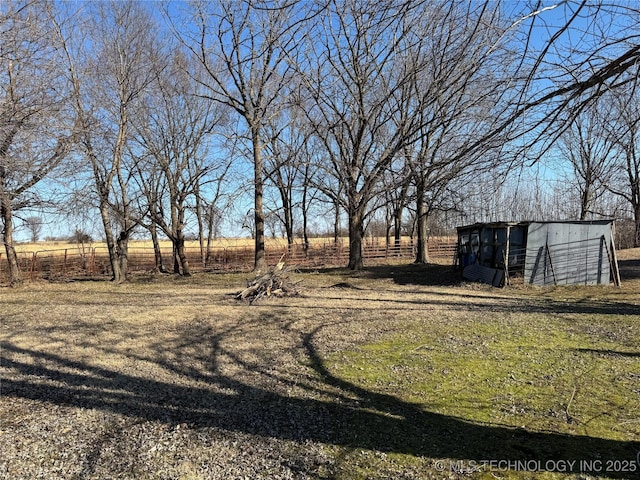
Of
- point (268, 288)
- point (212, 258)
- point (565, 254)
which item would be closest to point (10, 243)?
point (268, 288)

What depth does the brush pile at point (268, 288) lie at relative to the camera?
37.1ft

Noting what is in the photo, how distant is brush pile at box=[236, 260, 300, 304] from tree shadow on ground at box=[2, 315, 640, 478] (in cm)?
495

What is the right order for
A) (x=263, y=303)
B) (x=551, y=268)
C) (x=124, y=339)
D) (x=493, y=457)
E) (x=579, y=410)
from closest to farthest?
1. (x=493, y=457)
2. (x=579, y=410)
3. (x=124, y=339)
4. (x=263, y=303)
5. (x=551, y=268)

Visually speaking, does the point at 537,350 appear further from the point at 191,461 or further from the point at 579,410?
the point at 191,461

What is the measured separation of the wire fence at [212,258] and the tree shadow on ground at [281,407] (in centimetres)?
1511

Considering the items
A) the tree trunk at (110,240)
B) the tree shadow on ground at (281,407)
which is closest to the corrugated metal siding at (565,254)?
the tree shadow on ground at (281,407)

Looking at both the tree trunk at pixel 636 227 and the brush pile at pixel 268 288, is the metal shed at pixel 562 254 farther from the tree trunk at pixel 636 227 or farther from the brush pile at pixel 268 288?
the tree trunk at pixel 636 227

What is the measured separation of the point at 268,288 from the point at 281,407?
752cm

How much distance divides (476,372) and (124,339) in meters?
5.73

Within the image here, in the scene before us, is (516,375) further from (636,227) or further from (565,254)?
(636,227)

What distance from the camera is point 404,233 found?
157ft

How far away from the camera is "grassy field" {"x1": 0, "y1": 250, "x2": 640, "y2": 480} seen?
3.07 m

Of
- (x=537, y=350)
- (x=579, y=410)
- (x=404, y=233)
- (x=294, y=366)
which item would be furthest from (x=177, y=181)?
(x=404, y=233)

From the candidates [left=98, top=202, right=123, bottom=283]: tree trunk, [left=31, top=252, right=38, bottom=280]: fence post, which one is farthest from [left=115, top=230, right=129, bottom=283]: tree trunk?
[left=31, top=252, right=38, bottom=280]: fence post
